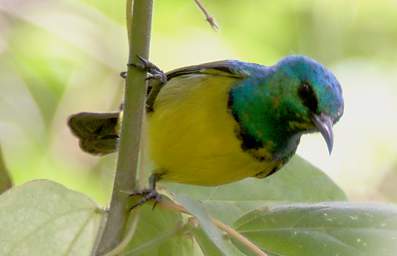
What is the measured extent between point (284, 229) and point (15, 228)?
48cm

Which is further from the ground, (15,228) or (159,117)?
(159,117)

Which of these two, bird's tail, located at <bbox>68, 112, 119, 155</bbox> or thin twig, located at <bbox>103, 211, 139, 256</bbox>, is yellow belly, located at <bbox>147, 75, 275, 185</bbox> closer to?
bird's tail, located at <bbox>68, 112, 119, 155</bbox>

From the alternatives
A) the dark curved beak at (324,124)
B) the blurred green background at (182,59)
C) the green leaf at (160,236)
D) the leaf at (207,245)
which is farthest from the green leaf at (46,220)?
the blurred green background at (182,59)

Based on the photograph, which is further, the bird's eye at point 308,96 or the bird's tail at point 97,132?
the bird's tail at point 97,132

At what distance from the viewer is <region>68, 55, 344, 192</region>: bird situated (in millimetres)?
2494

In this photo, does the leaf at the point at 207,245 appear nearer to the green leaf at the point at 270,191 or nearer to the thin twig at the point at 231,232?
the thin twig at the point at 231,232

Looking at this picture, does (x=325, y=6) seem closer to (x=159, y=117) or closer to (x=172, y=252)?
(x=159, y=117)

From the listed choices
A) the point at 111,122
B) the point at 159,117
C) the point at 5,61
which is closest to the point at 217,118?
the point at 159,117

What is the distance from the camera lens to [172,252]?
190 centimetres

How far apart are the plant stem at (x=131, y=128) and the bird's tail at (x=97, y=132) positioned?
3.95ft

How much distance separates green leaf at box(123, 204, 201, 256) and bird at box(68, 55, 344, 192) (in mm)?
501

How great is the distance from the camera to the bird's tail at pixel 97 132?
10.0 feet

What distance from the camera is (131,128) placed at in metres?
1.84

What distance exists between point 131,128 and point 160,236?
207mm
